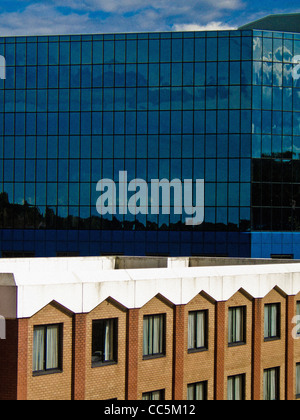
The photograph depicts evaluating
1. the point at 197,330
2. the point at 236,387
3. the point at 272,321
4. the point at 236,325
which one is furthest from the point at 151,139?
the point at 236,387

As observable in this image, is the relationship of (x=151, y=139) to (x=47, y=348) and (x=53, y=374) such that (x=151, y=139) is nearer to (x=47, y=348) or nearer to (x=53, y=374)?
(x=47, y=348)

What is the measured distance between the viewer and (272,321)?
28406 millimetres

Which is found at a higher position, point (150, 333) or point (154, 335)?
point (150, 333)

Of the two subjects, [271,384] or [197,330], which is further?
[271,384]

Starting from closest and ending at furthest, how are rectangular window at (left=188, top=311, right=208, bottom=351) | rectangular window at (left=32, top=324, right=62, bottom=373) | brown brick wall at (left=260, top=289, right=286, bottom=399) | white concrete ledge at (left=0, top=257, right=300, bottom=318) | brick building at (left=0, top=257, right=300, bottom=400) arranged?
white concrete ledge at (left=0, top=257, right=300, bottom=318) → brick building at (left=0, top=257, right=300, bottom=400) → rectangular window at (left=32, top=324, right=62, bottom=373) → rectangular window at (left=188, top=311, right=208, bottom=351) → brown brick wall at (left=260, top=289, right=286, bottom=399)

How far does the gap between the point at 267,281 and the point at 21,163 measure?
41.2 meters

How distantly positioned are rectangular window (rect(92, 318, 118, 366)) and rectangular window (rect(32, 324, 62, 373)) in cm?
165

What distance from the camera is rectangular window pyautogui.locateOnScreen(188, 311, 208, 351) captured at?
84.0 ft

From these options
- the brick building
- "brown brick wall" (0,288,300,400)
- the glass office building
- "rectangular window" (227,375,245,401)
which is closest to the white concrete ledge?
the brick building

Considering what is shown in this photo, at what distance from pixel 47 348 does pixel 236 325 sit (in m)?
10.0

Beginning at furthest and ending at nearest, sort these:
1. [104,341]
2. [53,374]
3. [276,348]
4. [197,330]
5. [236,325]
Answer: [276,348], [236,325], [197,330], [104,341], [53,374]

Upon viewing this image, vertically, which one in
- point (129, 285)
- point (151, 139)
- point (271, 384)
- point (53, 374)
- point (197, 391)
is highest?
point (151, 139)

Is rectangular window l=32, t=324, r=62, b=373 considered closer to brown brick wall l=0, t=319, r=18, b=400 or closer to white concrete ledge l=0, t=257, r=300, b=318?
brown brick wall l=0, t=319, r=18, b=400

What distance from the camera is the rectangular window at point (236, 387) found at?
88.9 feet
